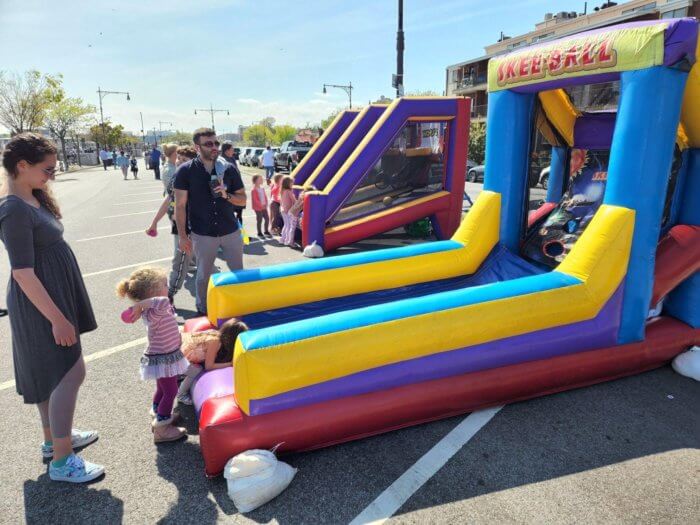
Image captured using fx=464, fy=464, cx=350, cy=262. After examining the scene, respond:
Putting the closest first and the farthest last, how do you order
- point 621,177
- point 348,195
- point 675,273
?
point 621,177 < point 675,273 < point 348,195

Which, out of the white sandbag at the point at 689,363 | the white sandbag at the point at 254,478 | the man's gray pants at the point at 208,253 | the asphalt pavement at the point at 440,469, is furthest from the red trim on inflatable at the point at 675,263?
the man's gray pants at the point at 208,253

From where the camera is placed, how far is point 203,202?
4.16 meters

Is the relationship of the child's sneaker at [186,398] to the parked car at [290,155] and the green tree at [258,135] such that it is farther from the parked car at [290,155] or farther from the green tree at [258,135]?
the green tree at [258,135]

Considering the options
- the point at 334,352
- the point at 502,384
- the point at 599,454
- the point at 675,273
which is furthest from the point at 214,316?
the point at 675,273

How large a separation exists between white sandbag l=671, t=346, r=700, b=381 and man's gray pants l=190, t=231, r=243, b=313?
3.81 meters

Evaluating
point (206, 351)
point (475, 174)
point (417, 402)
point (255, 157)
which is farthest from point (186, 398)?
point (255, 157)

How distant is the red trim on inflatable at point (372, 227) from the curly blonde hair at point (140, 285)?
15.3 feet

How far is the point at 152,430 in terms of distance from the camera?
2.96 metres

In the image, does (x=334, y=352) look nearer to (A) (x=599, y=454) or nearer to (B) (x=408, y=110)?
(A) (x=599, y=454)

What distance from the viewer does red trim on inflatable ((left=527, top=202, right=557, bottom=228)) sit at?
16.8ft

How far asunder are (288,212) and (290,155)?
15446mm

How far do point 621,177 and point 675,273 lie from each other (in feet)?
3.39

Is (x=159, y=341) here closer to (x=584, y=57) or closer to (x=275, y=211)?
(x=584, y=57)

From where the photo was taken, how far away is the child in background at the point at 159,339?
2.66m
